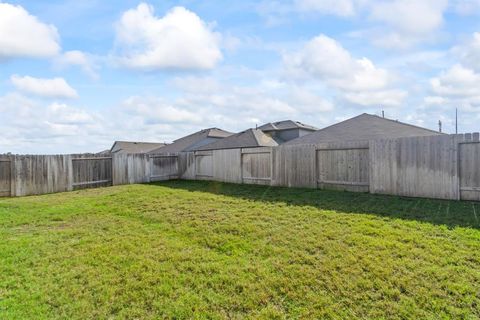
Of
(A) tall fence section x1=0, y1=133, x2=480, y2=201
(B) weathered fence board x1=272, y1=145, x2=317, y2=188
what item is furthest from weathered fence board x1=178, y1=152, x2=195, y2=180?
(B) weathered fence board x1=272, y1=145, x2=317, y2=188

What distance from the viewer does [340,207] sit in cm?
631

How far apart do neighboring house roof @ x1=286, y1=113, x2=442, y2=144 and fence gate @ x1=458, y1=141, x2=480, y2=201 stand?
4.41 metres

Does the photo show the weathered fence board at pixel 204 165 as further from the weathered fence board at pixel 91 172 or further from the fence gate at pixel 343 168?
the fence gate at pixel 343 168

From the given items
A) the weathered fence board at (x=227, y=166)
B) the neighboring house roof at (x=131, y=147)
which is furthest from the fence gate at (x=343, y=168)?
the neighboring house roof at (x=131, y=147)

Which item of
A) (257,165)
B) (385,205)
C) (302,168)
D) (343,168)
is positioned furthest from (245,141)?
(385,205)

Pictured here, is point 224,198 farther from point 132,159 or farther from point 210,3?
point 132,159

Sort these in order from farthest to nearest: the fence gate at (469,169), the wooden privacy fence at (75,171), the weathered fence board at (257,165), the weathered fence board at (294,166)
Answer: the weathered fence board at (257,165) < the wooden privacy fence at (75,171) < the weathered fence board at (294,166) < the fence gate at (469,169)

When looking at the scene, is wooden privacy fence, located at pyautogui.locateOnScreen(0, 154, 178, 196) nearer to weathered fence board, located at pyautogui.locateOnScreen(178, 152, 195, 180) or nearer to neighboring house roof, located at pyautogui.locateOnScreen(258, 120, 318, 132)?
weathered fence board, located at pyautogui.locateOnScreen(178, 152, 195, 180)

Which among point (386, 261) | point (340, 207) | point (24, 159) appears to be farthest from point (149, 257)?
point (24, 159)

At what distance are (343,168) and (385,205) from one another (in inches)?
95.1

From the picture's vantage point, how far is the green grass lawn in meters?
2.65

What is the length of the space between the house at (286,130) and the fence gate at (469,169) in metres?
14.3

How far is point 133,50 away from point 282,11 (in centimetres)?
544

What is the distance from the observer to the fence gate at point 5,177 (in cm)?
983
